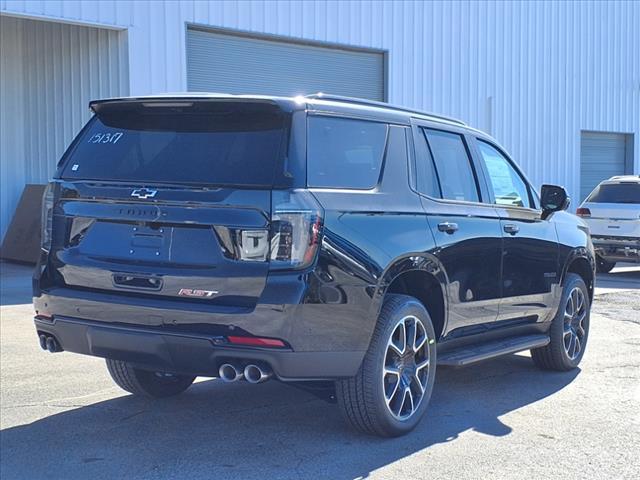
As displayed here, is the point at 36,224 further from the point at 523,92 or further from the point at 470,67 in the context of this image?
the point at 523,92

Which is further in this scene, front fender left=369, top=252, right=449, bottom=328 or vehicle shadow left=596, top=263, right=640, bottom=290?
vehicle shadow left=596, top=263, right=640, bottom=290

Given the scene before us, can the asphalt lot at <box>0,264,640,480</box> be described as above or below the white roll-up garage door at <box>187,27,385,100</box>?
below

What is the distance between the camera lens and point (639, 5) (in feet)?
84.6

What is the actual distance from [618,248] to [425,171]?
1015 cm

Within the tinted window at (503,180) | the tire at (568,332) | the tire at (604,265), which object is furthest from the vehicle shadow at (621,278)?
the tinted window at (503,180)

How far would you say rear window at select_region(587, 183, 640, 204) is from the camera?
14812 mm

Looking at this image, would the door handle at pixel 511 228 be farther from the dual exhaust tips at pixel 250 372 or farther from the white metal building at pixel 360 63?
the white metal building at pixel 360 63

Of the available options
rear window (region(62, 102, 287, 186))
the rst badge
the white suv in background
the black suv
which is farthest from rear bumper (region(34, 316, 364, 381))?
the white suv in background

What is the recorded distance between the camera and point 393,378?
4.93 meters

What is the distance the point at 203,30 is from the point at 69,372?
393 inches

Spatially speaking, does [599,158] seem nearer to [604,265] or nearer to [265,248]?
[604,265]

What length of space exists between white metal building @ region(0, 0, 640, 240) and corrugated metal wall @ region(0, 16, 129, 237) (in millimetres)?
30

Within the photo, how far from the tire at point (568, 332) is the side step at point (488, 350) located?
0.82ft

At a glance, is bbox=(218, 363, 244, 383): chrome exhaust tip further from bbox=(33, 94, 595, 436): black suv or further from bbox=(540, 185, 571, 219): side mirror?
bbox=(540, 185, 571, 219): side mirror
